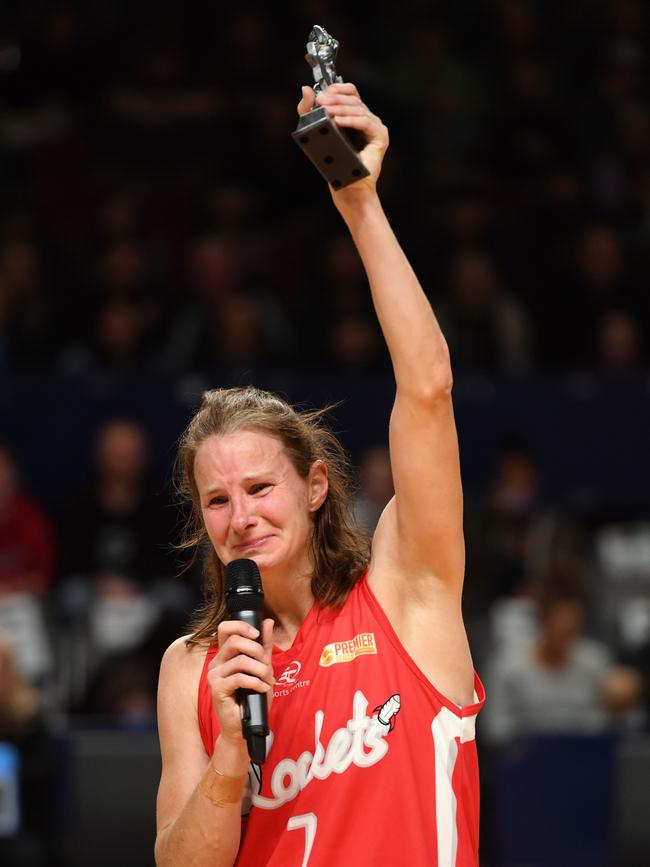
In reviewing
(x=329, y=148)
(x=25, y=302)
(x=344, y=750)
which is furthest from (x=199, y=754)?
(x=25, y=302)

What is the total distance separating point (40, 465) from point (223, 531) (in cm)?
589

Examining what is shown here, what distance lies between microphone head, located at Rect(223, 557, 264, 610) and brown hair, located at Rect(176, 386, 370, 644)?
27 centimetres

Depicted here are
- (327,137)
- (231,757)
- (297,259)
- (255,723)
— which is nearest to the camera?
(255,723)

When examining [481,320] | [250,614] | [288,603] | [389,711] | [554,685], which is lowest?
[389,711]

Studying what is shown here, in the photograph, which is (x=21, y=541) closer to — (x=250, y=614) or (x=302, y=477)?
(x=302, y=477)

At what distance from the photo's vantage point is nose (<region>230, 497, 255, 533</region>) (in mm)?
2934

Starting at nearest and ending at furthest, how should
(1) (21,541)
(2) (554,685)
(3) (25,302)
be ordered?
(2) (554,685)
(1) (21,541)
(3) (25,302)

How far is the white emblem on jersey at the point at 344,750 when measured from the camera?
285 centimetres

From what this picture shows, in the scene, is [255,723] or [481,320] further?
[481,320]

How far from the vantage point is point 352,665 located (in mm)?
2918

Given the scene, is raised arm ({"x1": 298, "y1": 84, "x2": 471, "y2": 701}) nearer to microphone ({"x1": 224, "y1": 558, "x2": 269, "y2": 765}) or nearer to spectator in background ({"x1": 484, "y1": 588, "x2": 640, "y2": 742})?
microphone ({"x1": 224, "y1": 558, "x2": 269, "y2": 765})

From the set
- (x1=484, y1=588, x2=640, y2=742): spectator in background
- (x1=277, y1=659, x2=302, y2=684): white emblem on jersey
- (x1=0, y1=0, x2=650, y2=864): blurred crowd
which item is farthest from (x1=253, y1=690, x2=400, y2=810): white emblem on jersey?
(x1=484, y1=588, x2=640, y2=742): spectator in background

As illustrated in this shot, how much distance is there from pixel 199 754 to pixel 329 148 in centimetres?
117

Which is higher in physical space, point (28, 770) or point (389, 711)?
point (28, 770)
